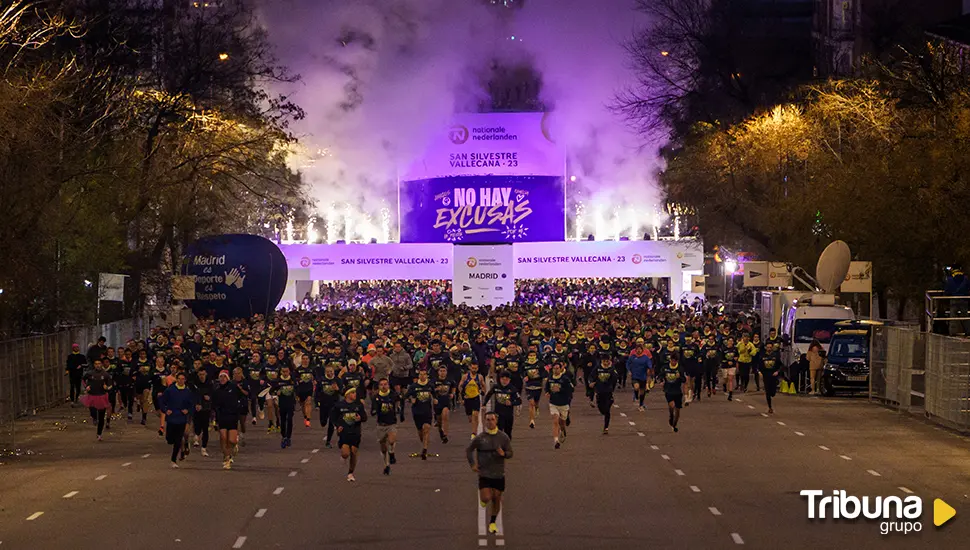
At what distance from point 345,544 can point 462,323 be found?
84.6 feet

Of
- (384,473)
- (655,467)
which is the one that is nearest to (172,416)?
(384,473)

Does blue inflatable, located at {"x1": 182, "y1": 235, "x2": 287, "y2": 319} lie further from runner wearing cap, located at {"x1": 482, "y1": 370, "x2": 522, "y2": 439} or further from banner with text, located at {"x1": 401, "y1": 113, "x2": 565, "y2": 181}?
runner wearing cap, located at {"x1": 482, "y1": 370, "x2": 522, "y2": 439}

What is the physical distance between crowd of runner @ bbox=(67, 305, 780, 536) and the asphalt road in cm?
57

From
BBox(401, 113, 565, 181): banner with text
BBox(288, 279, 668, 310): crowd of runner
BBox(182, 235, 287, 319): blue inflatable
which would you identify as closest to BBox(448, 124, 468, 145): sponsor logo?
BBox(401, 113, 565, 181): banner with text

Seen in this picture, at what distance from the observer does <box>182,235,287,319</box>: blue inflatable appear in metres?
48.7

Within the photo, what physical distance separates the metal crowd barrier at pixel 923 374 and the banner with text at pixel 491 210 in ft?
83.7

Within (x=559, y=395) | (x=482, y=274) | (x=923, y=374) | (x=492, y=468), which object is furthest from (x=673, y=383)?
(x=482, y=274)

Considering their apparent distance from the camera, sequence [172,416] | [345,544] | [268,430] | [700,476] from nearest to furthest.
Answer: [345,544], [700,476], [172,416], [268,430]

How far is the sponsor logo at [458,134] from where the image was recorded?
196 ft

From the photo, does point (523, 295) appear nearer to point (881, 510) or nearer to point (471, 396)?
point (471, 396)

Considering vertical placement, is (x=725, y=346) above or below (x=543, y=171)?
below

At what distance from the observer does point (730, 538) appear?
14.9m

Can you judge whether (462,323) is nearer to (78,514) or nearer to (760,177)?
(760,177)

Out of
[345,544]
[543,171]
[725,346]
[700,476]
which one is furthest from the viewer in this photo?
[543,171]
